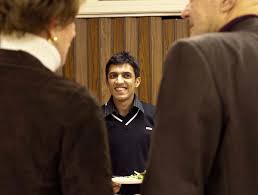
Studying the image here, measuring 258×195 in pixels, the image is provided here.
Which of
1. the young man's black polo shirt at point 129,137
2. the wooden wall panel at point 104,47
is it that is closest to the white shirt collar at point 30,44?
the young man's black polo shirt at point 129,137

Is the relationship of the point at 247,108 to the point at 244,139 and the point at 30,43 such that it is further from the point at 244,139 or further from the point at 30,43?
the point at 30,43

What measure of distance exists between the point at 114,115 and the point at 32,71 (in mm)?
2135

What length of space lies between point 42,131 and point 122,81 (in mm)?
2193

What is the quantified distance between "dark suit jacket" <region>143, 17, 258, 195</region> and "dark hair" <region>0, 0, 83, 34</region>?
0.27m

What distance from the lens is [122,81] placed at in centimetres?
330

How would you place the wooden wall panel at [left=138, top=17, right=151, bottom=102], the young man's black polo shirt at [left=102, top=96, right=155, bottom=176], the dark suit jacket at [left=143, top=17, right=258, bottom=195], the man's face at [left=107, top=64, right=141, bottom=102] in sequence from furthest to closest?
the wooden wall panel at [left=138, top=17, right=151, bottom=102] < the man's face at [left=107, top=64, right=141, bottom=102] < the young man's black polo shirt at [left=102, top=96, right=155, bottom=176] < the dark suit jacket at [left=143, top=17, right=258, bottom=195]

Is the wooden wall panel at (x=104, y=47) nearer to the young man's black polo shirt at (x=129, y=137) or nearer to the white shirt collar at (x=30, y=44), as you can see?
the young man's black polo shirt at (x=129, y=137)

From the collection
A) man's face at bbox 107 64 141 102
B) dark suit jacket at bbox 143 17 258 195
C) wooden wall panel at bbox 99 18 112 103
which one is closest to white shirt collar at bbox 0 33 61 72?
dark suit jacket at bbox 143 17 258 195

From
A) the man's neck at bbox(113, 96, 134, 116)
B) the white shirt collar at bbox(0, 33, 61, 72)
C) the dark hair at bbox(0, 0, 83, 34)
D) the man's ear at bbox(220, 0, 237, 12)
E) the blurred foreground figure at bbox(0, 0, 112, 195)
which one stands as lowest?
the man's neck at bbox(113, 96, 134, 116)

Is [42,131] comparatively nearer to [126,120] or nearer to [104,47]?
[126,120]

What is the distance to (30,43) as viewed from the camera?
117 cm

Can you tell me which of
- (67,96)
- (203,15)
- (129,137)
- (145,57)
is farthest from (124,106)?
(67,96)

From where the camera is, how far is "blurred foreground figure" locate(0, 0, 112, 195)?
113cm

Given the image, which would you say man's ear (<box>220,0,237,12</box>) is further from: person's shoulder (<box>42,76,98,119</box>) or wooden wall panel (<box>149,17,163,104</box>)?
Result: wooden wall panel (<box>149,17,163,104</box>)
